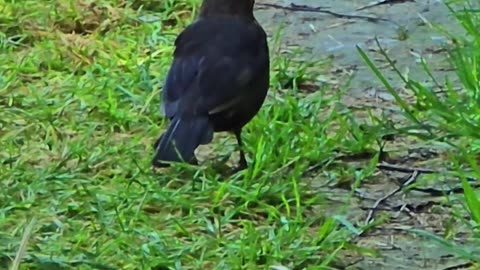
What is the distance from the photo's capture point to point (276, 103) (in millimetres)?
5270

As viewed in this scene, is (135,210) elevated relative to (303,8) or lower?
elevated

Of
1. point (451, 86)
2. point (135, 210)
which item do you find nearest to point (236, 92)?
point (135, 210)

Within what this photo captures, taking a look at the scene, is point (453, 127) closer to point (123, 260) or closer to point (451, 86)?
point (451, 86)

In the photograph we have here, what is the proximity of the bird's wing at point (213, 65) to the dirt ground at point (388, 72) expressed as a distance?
1.70 feet

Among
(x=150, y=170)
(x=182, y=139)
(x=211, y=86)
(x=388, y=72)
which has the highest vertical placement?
(x=211, y=86)

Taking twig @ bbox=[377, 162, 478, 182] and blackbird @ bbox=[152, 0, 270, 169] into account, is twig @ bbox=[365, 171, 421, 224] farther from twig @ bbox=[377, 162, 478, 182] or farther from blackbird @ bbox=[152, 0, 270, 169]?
blackbird @ bbox=[152, 0, 270, 169]

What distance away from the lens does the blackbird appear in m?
4.45

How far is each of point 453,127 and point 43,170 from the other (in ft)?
4.94

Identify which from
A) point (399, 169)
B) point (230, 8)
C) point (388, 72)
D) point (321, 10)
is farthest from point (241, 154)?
point (321, 10)

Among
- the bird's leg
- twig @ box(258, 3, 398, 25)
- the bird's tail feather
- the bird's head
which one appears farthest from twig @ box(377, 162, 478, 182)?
twig @ box(258, 3, 398, 25)

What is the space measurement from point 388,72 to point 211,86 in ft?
5.04

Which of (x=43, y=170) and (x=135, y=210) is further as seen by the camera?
(x=43, y=170)

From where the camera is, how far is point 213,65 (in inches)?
182

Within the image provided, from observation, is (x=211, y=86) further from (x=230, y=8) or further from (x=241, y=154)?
(x=230, y=8)
